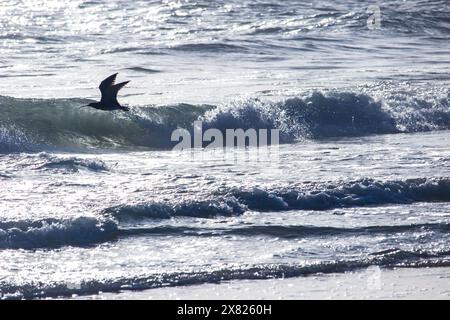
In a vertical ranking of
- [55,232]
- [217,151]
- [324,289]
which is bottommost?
[217,151]

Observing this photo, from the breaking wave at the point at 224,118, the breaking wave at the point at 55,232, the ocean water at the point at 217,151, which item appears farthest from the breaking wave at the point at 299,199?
the breaking wave at the point at 224,118

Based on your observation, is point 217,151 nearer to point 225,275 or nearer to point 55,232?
point 55,232

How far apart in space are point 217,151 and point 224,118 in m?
1.89

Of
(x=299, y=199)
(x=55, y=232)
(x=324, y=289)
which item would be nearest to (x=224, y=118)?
(x=299, y=199)

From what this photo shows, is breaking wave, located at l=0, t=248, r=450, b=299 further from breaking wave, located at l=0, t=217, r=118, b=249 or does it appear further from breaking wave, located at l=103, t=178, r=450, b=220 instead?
breaking wave, located at l=103, t=178, r=450, b=220

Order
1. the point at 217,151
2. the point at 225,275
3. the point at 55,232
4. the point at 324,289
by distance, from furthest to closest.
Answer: the point at 217,151 → the point at 55,232 → the point at 225,275 → the point at 324,289

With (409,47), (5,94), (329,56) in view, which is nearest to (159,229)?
(5,94)

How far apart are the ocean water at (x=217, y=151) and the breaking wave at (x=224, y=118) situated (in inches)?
1.2

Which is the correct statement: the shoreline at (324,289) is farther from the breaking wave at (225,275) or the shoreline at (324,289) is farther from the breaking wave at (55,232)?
the breaking wave at (55,232)

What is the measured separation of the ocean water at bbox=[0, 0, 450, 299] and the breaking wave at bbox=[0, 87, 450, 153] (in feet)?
0.10

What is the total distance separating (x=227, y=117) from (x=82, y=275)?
24.9ft

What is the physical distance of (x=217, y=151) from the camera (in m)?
12.5

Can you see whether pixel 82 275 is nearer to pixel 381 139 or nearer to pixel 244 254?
pixel 244 254

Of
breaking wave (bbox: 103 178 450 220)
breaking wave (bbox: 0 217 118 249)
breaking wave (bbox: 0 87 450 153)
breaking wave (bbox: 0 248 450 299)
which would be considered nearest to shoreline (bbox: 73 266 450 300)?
breaking wave (bbox: 0 248 450 299)
